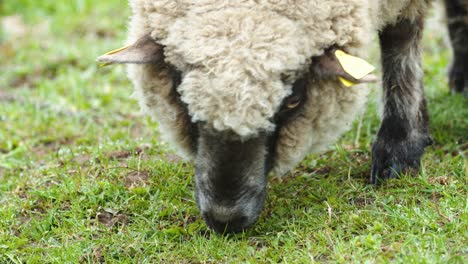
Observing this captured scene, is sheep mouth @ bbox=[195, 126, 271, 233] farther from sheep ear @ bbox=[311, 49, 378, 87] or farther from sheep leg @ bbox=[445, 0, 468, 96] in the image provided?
sheep leg @ bbox=[445, 0, 468, 96]

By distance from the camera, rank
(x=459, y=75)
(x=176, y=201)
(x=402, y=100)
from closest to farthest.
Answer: (x=176, y=201)
(x=402, y=100)
(x=459, y=75)

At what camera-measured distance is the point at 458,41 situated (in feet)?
20.9

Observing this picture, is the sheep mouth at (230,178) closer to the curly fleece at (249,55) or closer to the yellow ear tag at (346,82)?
the curly fleece at (249,55)

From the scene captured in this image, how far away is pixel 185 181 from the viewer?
4590 millimetres

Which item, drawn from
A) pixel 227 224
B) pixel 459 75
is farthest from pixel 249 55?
pixel 459 75

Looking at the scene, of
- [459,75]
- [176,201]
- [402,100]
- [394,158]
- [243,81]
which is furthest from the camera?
[459,75]

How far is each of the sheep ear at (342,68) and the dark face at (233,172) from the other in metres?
0.12

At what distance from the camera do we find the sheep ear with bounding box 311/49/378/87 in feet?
11.2

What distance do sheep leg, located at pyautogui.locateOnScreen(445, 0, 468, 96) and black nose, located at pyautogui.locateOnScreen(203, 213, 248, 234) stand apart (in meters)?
3.25

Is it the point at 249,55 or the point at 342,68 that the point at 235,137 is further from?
the point at 342,68

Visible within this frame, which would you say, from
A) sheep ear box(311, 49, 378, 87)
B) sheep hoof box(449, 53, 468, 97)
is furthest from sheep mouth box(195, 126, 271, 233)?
sheep hoof box(449, 53, 468, 97)

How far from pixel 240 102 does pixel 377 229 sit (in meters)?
1.02

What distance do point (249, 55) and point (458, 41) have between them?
Result: 361cm

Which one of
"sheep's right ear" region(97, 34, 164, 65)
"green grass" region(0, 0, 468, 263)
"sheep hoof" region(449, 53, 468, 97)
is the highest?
"sheep's right ear" region(97, 34, 164, 65)
